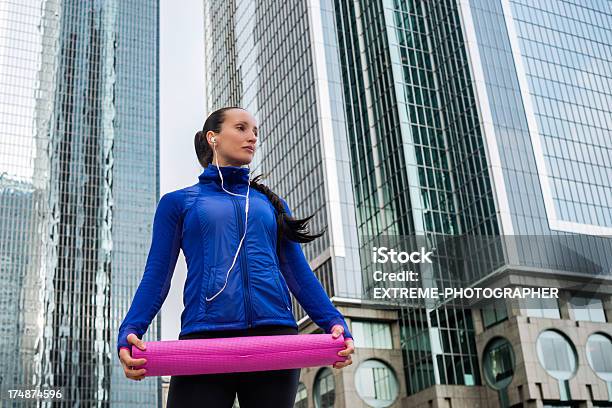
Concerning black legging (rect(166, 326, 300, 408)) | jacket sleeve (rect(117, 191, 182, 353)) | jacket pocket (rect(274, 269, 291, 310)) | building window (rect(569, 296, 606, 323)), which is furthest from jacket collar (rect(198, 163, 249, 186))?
building window (rect(569, 296, 606, 323))

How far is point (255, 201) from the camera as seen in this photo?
3982mm

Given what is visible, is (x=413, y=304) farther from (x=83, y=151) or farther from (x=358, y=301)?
(x=83, y=151)

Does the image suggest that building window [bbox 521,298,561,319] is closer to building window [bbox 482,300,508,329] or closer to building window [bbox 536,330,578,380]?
building window [bbox 536,330,578,380]

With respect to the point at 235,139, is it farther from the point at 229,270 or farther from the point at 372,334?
the point at 372,334

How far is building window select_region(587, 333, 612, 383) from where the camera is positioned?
4725cm

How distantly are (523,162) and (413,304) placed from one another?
550 inches

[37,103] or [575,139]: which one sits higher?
[37,103]

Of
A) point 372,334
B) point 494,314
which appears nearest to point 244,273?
point 494,314

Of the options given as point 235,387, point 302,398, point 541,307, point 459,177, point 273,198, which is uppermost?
point 459,177

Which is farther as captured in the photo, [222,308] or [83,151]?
[83,151]

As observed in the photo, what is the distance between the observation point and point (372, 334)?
5419cm

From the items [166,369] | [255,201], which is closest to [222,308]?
[166,369]

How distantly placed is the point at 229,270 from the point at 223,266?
5 centimetres

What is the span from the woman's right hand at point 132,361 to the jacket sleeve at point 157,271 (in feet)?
0.10
